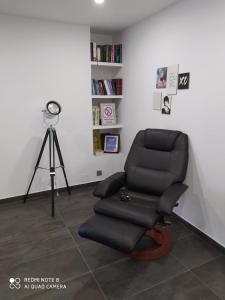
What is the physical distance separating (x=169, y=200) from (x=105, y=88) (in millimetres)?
2155

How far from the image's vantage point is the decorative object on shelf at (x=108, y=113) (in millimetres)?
3590

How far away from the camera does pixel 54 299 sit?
166 cm

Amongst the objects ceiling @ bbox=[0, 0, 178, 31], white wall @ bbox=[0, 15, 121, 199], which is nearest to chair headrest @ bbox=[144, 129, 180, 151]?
white wall @ bbox=[0, 15, 121, 199]

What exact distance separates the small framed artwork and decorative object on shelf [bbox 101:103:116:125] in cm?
23

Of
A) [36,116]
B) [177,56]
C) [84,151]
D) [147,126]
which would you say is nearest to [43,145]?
[36,116]

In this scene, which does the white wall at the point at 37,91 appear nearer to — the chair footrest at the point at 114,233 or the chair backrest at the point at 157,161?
the chair backrest at the point at 157,161

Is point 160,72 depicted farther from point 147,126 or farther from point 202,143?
point 202,143

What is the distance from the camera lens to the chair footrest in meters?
1.67

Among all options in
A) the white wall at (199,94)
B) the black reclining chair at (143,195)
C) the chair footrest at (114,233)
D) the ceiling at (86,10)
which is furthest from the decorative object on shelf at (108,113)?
the chair footrest at (114,233)

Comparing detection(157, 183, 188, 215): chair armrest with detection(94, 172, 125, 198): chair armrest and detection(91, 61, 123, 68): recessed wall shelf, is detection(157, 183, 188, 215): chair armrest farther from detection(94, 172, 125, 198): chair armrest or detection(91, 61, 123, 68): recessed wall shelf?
detection(91, 61, 123, 68): recessed wall shelf

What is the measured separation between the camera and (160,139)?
249cm

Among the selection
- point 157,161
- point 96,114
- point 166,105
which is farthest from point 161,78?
point 96,114

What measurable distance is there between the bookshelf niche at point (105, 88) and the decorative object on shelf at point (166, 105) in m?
0.99

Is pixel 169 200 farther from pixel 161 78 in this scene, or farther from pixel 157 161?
pixel 161 78
